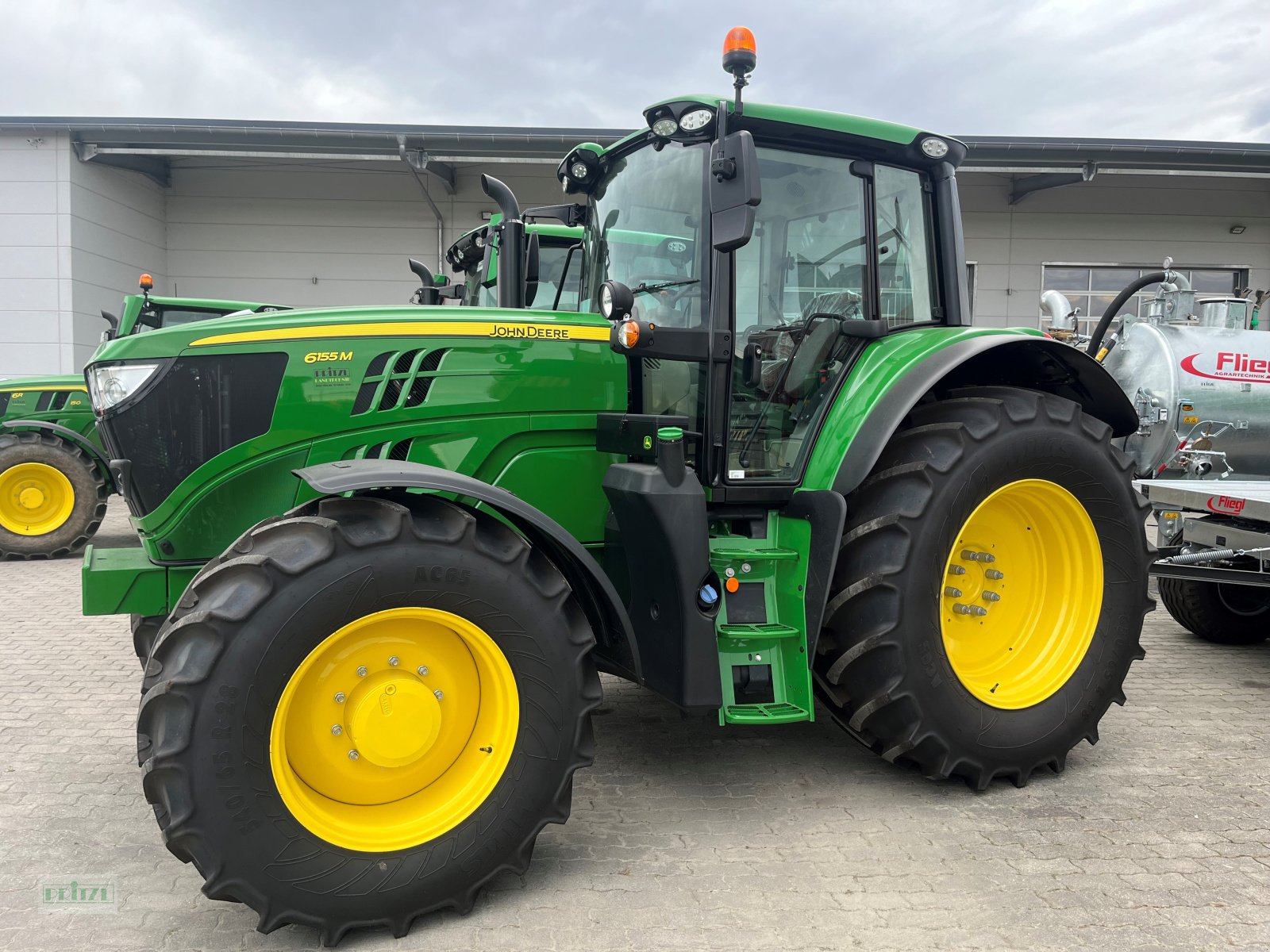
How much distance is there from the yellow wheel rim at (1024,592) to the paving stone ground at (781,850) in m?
0.46

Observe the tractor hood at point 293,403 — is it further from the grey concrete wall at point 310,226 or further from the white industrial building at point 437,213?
the grey concrete wall at point 310,226

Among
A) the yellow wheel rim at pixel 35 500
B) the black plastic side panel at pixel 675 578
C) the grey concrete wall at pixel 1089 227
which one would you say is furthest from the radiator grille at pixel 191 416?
the grey concrete wall at pixel 1089 227

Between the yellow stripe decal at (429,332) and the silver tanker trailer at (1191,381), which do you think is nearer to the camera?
the yellow stripe decal at (429,332)

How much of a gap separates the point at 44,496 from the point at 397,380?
7199mm

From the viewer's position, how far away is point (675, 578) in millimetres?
3012

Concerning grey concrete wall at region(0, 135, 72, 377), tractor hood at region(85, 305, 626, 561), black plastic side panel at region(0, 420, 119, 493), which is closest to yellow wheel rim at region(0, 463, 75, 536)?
black plastic side panel at region(0, 420, 119, 493)

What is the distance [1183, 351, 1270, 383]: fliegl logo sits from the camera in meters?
7.65

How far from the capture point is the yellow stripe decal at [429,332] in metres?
3.05

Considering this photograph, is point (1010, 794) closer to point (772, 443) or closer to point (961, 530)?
point (961, 530)

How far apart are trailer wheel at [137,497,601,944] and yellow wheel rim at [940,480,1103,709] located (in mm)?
1732

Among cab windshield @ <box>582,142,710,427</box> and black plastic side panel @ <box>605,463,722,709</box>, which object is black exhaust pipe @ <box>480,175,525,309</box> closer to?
cab windshield @ <box>582,142,710,427</box>

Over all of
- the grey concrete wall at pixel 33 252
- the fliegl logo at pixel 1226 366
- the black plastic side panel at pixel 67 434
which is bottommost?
the black plastic side panel at pixel 67 434

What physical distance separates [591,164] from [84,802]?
307cm

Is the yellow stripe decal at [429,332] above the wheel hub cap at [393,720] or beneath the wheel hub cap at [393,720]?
above
